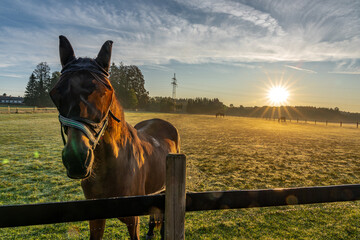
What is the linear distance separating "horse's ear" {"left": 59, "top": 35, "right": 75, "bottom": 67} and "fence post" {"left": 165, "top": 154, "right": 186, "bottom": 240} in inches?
53.5

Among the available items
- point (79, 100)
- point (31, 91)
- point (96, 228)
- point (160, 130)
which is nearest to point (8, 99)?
point (31, 91)

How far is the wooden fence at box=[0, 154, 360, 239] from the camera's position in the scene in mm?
1308

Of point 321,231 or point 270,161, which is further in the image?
point 270,161

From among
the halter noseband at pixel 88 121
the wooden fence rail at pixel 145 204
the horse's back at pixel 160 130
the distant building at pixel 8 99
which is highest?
the distant building at pixel 8 99

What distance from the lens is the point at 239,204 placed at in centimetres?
162

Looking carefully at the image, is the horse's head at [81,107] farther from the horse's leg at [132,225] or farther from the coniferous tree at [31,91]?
the coniferous tree at [31,91]

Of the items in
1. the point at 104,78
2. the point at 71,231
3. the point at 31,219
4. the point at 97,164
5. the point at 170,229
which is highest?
the point at 104,78

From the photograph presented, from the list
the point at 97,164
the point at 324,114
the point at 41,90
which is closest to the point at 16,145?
the point at 97,164

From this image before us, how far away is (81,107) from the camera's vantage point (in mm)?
1422

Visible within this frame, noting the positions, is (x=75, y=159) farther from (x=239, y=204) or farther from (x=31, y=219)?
(x=239, y=204)

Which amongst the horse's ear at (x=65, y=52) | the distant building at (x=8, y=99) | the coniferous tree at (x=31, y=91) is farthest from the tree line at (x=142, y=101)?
the horse's ear at (x=65, y=52)

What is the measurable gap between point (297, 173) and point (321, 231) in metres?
3.96

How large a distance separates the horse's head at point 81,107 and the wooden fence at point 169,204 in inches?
10.4

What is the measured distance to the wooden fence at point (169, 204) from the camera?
131 cm
